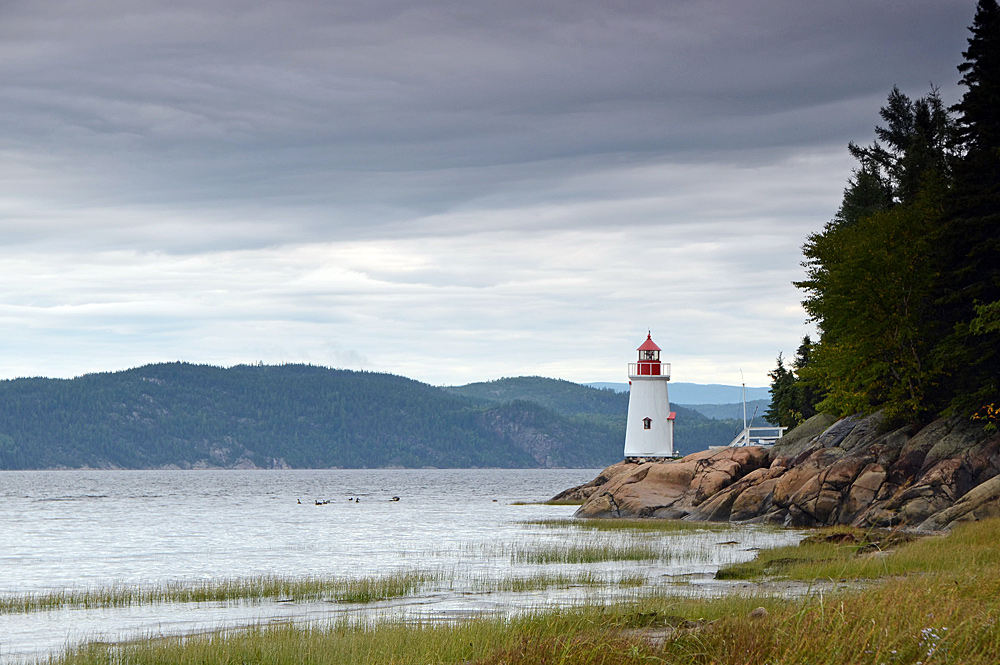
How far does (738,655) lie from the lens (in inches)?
451

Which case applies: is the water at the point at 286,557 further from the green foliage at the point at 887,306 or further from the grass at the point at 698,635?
the green foliage at the point at 887,306

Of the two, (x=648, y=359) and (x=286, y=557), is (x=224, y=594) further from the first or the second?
(x=648, y=359)

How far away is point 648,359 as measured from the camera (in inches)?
3413

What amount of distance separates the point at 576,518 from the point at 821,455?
17.5 metres

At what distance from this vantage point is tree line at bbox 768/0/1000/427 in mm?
40094

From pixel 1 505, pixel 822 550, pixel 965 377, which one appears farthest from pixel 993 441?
pixel 1 505

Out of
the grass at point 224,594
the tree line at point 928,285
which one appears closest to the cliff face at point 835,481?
the tree line at point 928,285

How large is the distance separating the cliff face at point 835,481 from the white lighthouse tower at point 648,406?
20.3m

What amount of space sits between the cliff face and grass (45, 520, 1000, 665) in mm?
16440

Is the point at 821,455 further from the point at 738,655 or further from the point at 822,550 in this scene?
the point at 738,655

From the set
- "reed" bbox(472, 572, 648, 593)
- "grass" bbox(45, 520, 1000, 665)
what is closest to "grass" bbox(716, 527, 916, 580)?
"grass" bbox(45, 520, 1000, 665)

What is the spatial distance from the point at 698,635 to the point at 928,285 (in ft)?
120

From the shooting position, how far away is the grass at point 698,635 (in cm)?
1130

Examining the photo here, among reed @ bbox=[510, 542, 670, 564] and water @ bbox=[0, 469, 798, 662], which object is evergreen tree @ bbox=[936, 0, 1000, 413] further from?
reed @ bbox=[510, 542, 670, 564]
